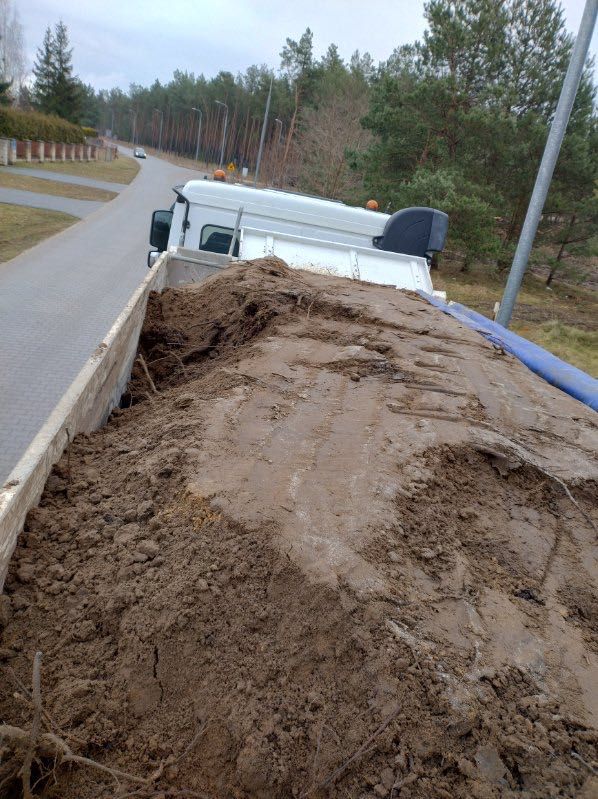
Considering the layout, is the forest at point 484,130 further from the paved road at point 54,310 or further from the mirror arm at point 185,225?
the mirror arm at point 185,225

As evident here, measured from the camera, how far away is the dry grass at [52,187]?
27.2 m

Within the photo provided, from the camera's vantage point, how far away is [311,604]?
2.29 metres

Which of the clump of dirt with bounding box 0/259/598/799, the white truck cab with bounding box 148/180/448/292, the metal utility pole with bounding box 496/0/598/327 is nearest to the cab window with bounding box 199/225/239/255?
the white truck cab with bounding box 148/180/448/292

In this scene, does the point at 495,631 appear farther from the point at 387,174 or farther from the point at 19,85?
the point at 19,85

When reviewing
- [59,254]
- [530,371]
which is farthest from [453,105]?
[530,371]

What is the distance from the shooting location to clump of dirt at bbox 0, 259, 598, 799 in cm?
193

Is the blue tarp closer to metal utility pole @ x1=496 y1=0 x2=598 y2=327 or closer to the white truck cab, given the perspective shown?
the white truck cab

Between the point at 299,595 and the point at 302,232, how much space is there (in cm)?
680

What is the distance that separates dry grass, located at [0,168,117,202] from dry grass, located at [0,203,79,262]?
604cm

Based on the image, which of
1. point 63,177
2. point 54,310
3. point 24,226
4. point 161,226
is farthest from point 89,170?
point 161,226

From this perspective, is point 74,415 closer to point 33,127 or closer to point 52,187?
point 52,187

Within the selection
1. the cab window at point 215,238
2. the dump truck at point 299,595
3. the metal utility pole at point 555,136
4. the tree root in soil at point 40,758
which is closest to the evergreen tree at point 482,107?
the metal utility pole at point 555,136

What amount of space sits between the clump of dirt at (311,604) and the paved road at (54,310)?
11.1ft

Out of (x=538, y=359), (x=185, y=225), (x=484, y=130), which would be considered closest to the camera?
(x=538, y=359)
